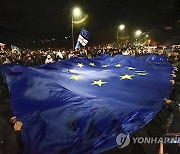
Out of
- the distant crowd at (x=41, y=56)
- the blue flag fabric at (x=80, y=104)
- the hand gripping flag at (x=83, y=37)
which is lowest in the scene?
the blue flag fabric at (x=80, y=104)

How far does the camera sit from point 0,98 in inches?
489

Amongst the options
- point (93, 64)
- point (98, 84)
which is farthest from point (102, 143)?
point (93, 64)

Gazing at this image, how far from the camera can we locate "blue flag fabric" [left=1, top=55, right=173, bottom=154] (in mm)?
5125

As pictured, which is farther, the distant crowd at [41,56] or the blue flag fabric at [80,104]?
the distant crowd at [41,56]

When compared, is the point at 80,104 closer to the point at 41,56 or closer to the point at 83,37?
the point at 41,56

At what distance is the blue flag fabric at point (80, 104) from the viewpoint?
5125 mm

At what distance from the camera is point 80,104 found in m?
6.10

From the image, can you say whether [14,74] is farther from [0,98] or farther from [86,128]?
[0,98]

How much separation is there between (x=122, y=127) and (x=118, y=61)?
7573 millimetres

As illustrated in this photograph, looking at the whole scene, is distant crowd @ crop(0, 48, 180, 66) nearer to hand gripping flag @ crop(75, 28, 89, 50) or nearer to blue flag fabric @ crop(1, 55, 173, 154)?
hand gripping flag @ crop(75, 28, 89, 50)

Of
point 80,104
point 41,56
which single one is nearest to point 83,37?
point 41,56

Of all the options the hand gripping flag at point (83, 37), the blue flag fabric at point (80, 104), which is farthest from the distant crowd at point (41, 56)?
the blue flag fabric at point (80, 104)

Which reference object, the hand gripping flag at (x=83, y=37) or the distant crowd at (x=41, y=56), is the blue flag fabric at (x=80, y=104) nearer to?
the distant crowd at (x=41, y=56)

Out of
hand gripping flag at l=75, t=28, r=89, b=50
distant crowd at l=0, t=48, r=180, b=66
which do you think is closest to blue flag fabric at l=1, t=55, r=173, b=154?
distant crowd at l=0, t=48, r=180, b=66
